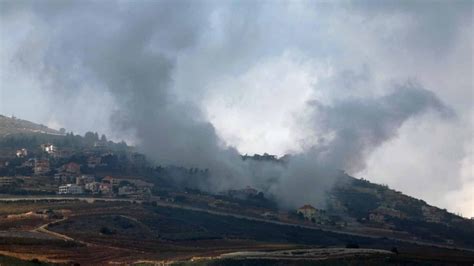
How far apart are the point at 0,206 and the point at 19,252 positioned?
186 feet

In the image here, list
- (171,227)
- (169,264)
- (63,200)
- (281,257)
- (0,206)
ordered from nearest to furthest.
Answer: (169,264)
(281,257)
(171,227)
(0,206)
(63,200)

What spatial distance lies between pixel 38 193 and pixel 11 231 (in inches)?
2208

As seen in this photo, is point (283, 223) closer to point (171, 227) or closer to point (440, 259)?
point (171, 227)

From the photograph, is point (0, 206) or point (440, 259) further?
point (0, 206)

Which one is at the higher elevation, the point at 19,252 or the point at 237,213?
the point at 237,213

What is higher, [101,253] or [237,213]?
[237,213]

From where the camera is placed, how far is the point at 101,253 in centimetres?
12850

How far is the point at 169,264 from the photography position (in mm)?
110125

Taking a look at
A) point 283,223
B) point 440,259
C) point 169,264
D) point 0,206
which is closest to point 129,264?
point 169,264

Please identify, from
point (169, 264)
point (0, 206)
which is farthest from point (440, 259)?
point (0, 206)

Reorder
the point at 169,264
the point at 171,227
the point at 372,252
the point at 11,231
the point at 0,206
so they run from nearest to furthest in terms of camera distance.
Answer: the point at 169,264 → the point at 372,252 → the point at 11,231 → the point at 171,227 → the point at 0,206

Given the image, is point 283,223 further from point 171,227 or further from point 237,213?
point 171,227

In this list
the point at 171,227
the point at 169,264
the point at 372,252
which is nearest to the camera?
the point at 169,264

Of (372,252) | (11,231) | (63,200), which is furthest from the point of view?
(63,200)
